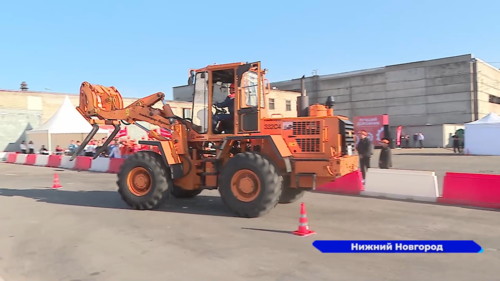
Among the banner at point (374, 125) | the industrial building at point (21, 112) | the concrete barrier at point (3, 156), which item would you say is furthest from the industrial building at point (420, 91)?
the concrete barrier at point (3, 156)

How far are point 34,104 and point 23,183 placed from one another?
19.4 meters

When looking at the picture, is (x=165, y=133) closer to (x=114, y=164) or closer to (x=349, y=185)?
(x=349, y=185)

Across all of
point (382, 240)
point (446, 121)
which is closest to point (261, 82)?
point (382, 240)

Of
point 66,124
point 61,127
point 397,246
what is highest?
point 66,124

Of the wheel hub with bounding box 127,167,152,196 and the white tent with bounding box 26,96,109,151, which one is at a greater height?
the white tent with bounding box 26,96,109,151

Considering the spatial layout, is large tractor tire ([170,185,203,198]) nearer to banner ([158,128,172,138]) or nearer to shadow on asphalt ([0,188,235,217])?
shadow on asphalt ([0,188,235,217])

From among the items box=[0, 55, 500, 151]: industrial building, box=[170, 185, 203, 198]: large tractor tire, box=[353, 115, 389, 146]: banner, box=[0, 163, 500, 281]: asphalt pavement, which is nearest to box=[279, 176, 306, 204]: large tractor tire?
box=[0, 163, 500, 281]: asphalt pavement

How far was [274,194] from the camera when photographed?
7711 mm

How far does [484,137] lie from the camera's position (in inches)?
1009

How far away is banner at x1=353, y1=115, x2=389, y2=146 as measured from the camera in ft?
116

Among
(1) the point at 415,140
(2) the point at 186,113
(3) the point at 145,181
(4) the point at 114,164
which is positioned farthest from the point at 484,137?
(3) the point at 145,181

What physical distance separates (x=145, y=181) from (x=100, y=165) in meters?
12.2

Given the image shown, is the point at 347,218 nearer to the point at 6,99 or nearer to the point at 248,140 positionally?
the point at 248,140

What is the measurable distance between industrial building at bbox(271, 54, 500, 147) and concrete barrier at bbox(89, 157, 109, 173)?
29533 mm
